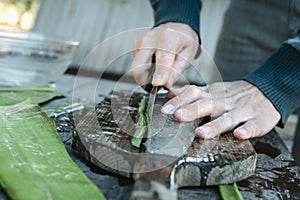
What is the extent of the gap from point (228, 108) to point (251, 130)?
0.13m

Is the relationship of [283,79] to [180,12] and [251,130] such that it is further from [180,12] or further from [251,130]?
[180,12]

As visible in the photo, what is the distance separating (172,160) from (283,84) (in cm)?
62

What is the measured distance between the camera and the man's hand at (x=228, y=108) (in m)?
1.09

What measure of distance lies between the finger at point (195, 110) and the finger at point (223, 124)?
53 millimetres

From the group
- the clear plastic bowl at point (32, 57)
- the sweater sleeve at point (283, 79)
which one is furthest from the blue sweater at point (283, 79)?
the clear plastic bowl at point (32, 57)

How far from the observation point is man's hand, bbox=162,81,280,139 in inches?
42.9

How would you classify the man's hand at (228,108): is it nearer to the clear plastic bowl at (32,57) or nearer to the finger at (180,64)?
the finger at (180,64)

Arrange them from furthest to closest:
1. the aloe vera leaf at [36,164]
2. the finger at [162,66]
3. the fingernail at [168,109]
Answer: the finger at [162,66], the fingernail at [168,109], the aloe vera leaf at [36,164]

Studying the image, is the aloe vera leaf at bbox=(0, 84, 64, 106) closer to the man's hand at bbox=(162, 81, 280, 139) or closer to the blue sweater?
the man's hand at bbox=(162, 81, 280, 139)

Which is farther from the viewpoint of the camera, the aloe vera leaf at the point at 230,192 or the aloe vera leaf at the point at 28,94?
the aloe vera leaf at the point at 28,94

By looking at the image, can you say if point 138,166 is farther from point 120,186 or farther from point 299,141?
point 299,141

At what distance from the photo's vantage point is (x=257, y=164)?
101 cm

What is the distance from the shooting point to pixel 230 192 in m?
0.82

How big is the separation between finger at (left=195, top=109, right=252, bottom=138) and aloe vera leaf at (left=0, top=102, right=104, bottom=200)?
1.09 ft
